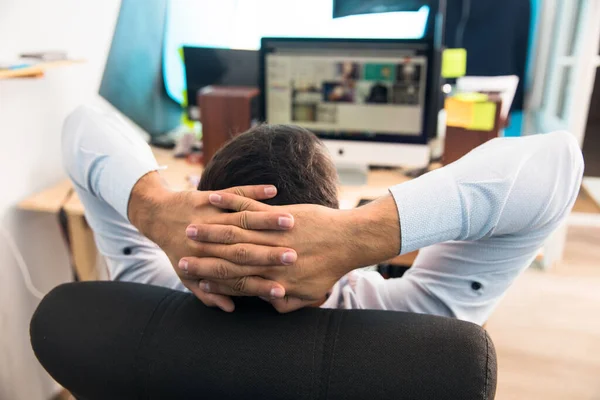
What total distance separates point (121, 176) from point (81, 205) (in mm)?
908

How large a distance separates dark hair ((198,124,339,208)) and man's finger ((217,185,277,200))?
0.06 feet

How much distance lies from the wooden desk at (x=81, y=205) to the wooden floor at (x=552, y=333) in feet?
3.02

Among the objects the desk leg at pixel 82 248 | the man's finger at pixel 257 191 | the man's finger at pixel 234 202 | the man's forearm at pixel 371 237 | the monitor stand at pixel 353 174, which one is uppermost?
the man's finger at pixel 257 191

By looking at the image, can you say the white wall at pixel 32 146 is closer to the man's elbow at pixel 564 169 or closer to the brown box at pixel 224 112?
the brown box at pixel 224 112

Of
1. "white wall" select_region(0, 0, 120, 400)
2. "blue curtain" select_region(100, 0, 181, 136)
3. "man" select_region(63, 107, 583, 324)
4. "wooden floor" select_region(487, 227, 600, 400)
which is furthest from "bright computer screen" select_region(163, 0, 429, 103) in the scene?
"man" select_region(63, 107, 583, 324)

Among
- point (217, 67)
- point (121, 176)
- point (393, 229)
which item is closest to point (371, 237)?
point (393, 229)

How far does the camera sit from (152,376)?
21.8 inches

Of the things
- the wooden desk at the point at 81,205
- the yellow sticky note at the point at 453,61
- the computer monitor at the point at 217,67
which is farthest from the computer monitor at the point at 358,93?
the computer monitor at the point at 217,67

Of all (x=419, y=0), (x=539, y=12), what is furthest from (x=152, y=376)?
(x=539, y=12)

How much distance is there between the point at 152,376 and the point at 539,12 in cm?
295

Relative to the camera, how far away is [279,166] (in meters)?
0.71

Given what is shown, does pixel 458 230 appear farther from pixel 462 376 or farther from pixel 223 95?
pixel 223 95

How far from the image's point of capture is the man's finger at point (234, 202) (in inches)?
26.1

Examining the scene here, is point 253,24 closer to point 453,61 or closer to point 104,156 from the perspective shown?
point 453,61
